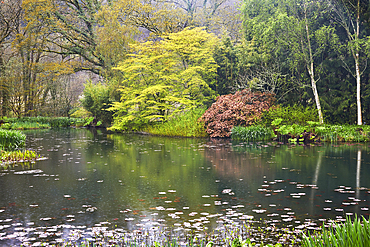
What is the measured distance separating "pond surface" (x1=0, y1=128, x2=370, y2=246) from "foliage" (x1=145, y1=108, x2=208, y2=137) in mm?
8012

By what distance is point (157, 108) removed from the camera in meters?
24.5

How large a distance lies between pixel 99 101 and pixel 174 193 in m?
24.2

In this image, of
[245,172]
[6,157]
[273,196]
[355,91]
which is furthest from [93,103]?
[273,196]

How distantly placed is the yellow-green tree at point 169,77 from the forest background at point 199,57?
9cm

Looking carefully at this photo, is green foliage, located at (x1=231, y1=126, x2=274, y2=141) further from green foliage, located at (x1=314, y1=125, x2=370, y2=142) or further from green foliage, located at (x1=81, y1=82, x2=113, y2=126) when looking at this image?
green foliage, located at (x1=81, y1=82, x2=113, y2=126)

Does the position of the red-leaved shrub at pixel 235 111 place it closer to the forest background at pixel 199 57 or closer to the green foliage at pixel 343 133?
the forest background at pixel 199 57

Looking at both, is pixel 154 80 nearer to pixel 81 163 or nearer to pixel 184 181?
pixel 81 163

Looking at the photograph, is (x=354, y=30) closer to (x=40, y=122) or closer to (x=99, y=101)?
(x=99, y=101)

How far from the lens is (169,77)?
22.8 m

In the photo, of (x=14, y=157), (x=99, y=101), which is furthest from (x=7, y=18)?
(x=14, y=157)

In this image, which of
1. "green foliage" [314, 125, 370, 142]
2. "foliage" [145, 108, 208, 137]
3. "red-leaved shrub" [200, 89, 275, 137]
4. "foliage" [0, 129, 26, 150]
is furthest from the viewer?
"foliage" [145, 108, 208, 137]

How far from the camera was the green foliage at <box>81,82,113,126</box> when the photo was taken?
97.0 feet

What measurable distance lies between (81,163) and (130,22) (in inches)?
820

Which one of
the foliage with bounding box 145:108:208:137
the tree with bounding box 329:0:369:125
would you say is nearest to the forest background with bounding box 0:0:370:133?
the tree with bounding box 329:0:369:125
